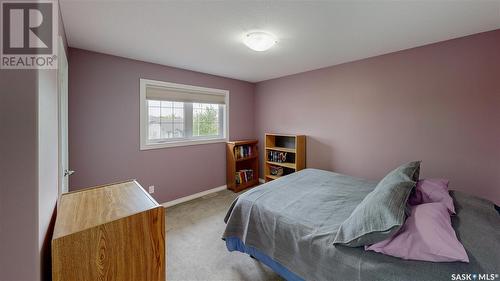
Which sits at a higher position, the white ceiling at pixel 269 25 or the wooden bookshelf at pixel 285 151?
the white ceiling at pixel 269 25

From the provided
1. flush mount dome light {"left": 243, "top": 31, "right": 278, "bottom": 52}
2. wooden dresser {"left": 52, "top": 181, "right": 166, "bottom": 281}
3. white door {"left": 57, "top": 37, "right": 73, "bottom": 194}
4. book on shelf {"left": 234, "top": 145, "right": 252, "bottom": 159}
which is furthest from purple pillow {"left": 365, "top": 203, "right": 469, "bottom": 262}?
book on shelf {"left": 234, "top": 145, "right": 252, "bottom": 159}

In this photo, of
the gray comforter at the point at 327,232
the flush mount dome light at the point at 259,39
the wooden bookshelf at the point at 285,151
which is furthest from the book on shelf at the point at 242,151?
the flush mount dome light at the point at 259,39

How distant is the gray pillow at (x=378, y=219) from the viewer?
44.7 inches

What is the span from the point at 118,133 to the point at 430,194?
3425mm

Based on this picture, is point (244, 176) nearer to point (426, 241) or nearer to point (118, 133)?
point (118, 133)

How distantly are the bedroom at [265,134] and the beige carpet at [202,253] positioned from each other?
0.06ft

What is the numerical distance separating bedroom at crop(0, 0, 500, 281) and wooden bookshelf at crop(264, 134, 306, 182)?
0.12 ft

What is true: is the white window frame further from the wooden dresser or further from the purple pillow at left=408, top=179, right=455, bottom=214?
the purple pillow at left=408, top=179, right=455, bottom=214

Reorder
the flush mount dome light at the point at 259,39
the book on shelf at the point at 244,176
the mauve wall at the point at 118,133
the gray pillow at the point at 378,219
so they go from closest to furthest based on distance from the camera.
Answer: the gray pillow at the point at 378,219
the flush mount dome light at the point at 259,39
the mauve wall at the point at 118,133
the book on shelf at the point at 244,176

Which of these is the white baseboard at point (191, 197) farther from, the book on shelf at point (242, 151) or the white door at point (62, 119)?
the white door at point (62, 119)

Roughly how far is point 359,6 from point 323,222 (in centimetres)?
170

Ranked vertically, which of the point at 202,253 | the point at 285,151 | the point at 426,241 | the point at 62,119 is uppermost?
the point at 62,119

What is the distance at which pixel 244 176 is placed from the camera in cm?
408

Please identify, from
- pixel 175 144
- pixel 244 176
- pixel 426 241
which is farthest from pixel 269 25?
pixel 244 176
